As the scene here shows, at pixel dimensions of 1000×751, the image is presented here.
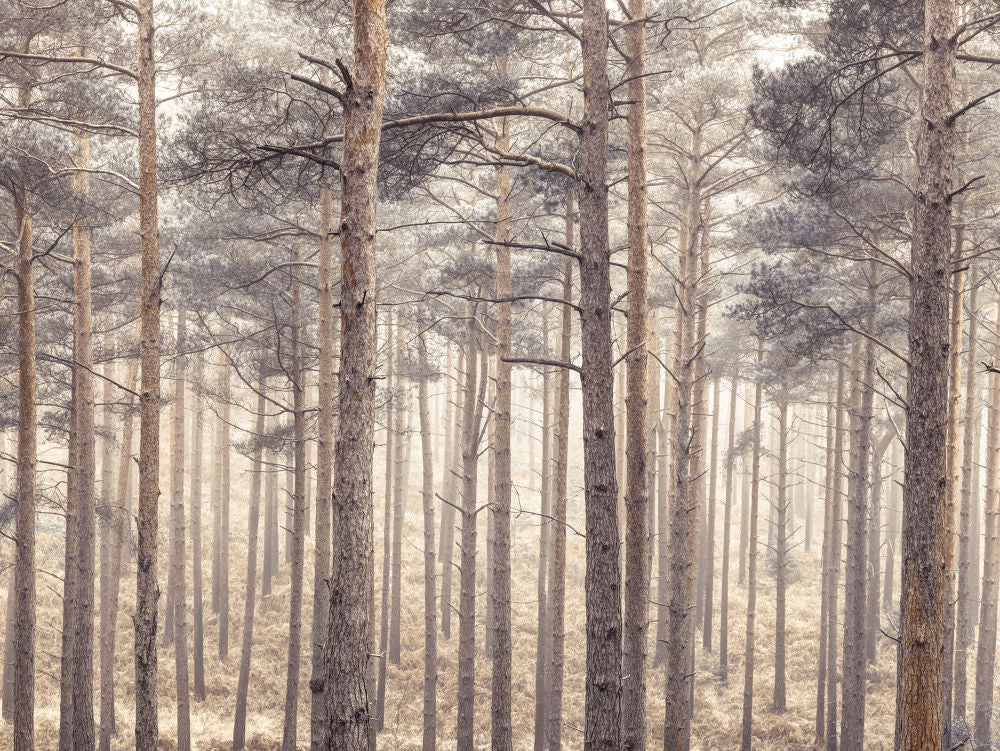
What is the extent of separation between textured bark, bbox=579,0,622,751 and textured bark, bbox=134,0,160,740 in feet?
14.4

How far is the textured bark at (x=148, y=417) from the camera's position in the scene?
7.81m

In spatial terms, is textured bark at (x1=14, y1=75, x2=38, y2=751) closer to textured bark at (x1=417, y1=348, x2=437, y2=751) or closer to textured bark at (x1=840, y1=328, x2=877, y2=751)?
textured bark at (x1=417, y1=348, x2=437, y2=751)

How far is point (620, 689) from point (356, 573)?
9.01ft

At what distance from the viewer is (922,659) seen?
6.01 meters

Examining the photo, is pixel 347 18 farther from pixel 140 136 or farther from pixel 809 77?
pixel 809 77

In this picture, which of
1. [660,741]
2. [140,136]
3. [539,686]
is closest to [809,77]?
[140,136]

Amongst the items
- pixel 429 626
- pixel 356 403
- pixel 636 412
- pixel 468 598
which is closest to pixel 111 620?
pixel 429 626

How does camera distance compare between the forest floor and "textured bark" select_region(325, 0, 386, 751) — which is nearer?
"textured bark" select_region(325, 0, 386, 751)

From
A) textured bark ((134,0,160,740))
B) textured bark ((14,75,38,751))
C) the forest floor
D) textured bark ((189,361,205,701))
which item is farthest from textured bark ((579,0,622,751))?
textured bark ((189,361,205,701))

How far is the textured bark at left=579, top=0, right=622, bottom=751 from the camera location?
→ 6.65 m

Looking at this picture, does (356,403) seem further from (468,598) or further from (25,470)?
(468,598)

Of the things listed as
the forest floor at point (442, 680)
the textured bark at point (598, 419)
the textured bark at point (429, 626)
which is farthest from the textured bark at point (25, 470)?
the textured bark at point (598, 419)

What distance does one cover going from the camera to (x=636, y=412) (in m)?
8.15

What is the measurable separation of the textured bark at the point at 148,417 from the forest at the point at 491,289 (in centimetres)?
4
